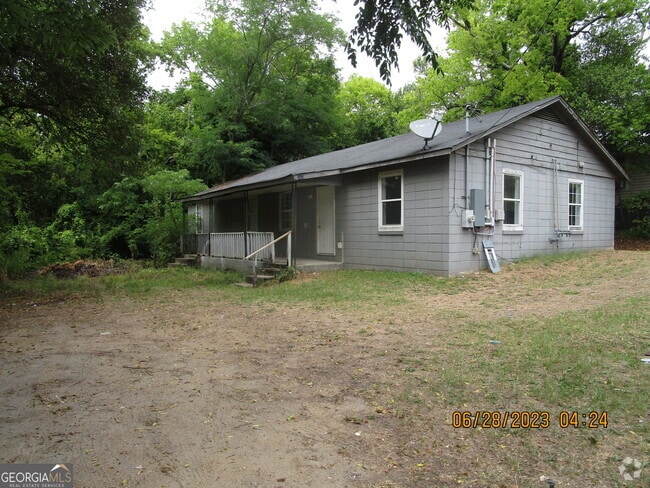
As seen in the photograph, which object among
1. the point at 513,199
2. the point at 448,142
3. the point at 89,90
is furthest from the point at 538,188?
the point at 89,90

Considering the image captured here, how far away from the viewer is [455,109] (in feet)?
79.2

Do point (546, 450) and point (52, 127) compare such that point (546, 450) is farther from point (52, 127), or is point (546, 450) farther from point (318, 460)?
point (52, 127)

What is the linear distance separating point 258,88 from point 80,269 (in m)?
13.4

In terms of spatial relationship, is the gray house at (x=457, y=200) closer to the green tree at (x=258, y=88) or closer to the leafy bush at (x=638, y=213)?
the leafy bush at (x=638, y=213)

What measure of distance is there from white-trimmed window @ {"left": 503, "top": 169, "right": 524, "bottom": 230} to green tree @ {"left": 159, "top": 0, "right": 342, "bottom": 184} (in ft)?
44.7

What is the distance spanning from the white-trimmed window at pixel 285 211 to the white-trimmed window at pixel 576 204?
923cm

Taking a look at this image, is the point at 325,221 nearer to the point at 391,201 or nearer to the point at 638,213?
the point at 391,201

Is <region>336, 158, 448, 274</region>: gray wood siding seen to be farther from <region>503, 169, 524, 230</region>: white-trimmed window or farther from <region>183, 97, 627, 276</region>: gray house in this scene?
<region>503, 169, 524, 230</region>: white-trimmed window

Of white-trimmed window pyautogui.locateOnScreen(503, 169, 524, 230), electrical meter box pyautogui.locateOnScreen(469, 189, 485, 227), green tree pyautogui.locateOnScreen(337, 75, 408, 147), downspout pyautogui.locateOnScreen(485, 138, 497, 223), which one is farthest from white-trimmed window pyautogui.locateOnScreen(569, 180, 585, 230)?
green tree pyautogui.locateOnScreen(337, 75, 408, 147)

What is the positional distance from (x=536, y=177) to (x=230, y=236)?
9.50 metres

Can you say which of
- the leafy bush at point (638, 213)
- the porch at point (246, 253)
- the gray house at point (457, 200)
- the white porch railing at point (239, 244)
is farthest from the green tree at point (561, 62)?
the white porch railing at point (239, 244)

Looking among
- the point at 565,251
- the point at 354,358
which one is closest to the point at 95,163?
the point at 354,358

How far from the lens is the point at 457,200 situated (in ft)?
34.1

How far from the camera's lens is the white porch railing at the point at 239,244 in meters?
12.7
